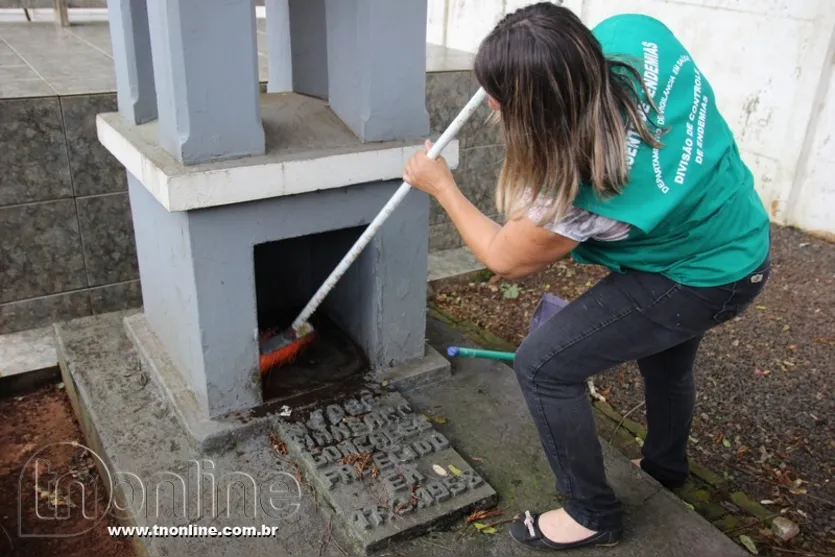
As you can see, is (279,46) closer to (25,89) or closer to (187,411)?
(25,89)

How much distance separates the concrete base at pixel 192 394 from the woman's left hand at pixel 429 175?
39.6 inches

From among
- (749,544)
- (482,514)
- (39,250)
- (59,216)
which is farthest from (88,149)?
(749,544)

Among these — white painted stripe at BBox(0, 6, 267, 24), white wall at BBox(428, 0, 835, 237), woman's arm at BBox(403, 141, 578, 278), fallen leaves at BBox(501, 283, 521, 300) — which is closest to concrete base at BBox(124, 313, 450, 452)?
woman's arm at BBox(403, 141, 578, 278)

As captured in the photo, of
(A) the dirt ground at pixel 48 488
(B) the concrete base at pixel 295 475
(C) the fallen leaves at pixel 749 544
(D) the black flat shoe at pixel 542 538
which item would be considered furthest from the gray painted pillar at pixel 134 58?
(C) the fallen leaves at pixel 749 544

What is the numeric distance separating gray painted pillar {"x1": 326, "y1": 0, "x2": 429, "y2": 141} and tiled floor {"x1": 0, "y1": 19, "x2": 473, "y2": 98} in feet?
4.33

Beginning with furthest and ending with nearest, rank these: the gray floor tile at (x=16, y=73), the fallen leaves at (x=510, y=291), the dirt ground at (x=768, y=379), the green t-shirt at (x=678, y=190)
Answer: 1. the fallen leaves at (x=510, y=291)
2. the gray floor tile at (x=16, y=73)
3. the dirt ground at (x=768, y=379)
4. the green t-shirt at (x=678, y=190)

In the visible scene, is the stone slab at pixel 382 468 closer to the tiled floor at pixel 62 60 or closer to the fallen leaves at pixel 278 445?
the fallen leaves at pixel 278 445

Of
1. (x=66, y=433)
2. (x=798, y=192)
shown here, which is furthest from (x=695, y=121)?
(x=798, y=192)

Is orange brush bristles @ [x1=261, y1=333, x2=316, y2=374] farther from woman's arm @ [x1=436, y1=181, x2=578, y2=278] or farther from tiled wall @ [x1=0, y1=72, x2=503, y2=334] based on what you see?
tiled wall @ [x1=0, y1=72, x2=503, y2=334]

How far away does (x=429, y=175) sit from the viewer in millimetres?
2160

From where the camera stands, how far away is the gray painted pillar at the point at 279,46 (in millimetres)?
3002

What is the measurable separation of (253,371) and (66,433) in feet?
3.47

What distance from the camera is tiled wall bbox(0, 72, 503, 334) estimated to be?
3.31 meters

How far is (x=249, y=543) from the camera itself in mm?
2201
